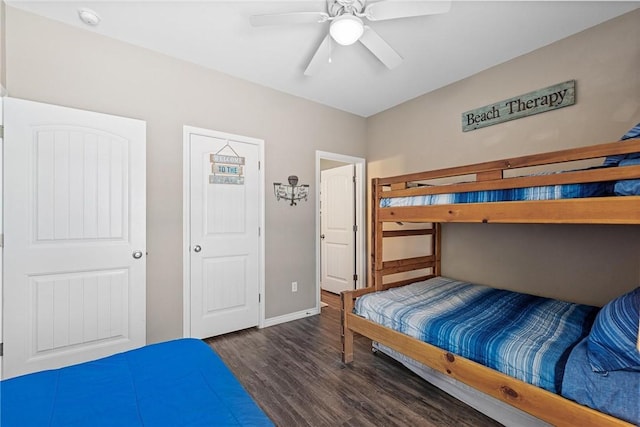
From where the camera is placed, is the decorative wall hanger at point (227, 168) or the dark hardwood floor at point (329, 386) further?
the decorative wall hanger at point (227, 168)

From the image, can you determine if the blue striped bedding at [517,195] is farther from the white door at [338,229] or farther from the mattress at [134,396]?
the white door at [338,229]

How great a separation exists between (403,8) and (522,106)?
163 cm

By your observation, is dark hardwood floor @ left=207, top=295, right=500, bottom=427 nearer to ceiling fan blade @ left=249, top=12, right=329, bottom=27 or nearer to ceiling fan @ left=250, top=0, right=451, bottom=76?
ceiling fan @ left=250, top=0, right=451, bottom=76

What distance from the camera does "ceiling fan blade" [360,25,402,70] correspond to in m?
1.86

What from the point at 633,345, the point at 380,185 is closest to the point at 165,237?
the point at 380,185

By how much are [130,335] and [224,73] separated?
2524mm

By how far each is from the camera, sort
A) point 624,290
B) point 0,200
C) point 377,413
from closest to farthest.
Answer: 1. point 377,413
2. point 0,200
3. point 624,290

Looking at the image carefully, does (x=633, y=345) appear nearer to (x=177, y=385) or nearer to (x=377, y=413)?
(x=377, y=413)

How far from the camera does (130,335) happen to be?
2.28m

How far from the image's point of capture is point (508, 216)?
1.70 m

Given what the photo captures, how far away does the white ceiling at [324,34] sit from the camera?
6.53ft

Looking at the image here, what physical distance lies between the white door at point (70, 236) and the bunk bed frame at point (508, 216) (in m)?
1.82

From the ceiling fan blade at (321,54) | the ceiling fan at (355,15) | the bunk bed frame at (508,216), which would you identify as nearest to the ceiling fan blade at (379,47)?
the ceiling fan at (355,15)

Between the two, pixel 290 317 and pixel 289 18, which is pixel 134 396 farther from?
pixel 290 317
